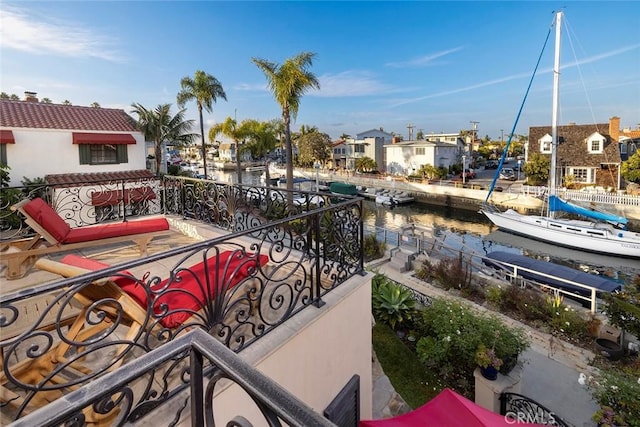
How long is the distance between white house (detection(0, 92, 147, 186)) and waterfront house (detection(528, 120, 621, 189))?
4000 centimetres

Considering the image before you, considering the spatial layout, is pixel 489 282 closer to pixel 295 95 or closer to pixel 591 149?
pixel 295 95

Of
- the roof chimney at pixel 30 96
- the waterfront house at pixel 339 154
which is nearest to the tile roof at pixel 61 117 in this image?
the roof chimney at pixel 30 96

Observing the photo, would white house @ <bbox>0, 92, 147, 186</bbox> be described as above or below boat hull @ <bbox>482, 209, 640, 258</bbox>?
above

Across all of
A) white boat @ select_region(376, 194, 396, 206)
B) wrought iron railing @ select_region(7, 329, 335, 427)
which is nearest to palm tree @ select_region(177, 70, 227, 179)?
white boat @ select_region(376, 194, 396, 206)

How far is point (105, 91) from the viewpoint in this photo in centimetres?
970

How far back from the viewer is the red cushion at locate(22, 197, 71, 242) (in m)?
4.39

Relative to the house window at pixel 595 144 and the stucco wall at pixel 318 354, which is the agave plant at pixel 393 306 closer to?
the stucco wall at pixel 318 354

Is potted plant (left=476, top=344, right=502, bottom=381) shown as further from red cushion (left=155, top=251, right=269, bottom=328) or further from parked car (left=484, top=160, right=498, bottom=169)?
parked car (left=484, top=160, right=498, bottom=169)

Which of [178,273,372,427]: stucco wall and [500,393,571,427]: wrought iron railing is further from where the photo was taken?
[500,393,571,427]: wrought iron railing

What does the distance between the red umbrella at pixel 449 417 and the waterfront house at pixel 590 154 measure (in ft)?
125

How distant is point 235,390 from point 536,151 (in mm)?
45408

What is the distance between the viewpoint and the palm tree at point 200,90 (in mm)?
29031

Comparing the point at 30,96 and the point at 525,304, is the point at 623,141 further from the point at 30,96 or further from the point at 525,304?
the point at 30,96

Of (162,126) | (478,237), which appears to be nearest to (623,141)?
(478,237)
